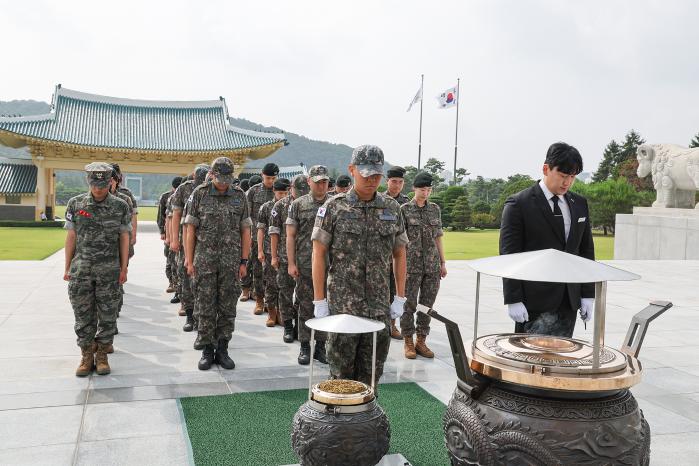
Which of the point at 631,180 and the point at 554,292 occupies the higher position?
the point at 631,180

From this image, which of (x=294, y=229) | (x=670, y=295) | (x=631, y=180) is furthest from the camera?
(x=631, y=180)

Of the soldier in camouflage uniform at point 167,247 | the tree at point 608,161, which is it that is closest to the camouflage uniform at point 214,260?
the soldier in camouflage uniform at point 167,247

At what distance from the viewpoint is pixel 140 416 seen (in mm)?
3957

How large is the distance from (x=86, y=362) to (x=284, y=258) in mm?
2345

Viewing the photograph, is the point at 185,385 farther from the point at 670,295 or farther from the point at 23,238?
the point at 23,238

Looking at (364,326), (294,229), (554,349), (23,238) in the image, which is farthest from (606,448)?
(23,238)

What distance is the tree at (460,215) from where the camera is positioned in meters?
34.6

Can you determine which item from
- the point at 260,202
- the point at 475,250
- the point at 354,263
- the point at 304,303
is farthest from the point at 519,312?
the point at 475,250

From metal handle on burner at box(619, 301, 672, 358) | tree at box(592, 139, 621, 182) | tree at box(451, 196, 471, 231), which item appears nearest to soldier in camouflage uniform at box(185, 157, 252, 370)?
metal handle on burner at box(619, 301, 672, 358)

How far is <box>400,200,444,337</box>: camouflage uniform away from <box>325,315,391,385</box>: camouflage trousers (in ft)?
6.61

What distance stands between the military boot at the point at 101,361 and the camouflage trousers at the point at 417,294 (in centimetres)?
270

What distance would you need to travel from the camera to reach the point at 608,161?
54250 millimetres

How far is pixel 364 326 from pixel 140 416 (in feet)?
6.93

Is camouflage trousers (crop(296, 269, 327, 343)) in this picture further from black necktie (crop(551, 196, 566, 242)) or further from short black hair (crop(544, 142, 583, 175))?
short black hair (crop(544, 142, 583, 175))
